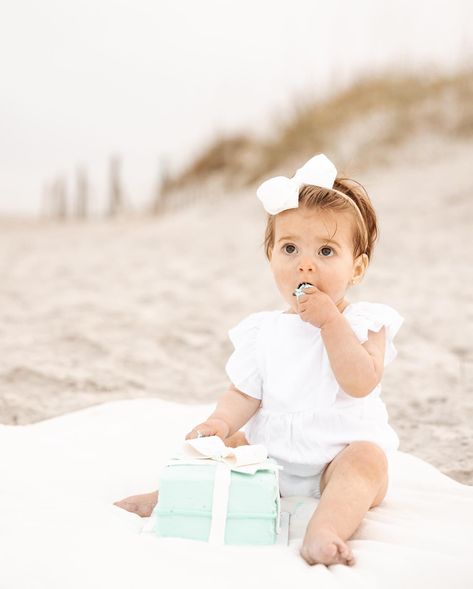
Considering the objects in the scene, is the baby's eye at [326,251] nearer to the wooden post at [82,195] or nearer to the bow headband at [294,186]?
the bow headband at [294,186]

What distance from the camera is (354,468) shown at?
187 centimetres

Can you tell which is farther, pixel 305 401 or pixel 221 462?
pixel 305 401

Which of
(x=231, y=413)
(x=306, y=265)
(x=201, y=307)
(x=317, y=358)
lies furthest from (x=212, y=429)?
(x=201, y=307)

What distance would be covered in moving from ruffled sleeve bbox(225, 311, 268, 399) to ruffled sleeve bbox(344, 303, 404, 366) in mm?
263

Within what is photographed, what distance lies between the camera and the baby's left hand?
1.95m

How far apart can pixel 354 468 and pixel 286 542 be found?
23cm

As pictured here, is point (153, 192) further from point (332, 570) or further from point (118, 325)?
point (332, 570)

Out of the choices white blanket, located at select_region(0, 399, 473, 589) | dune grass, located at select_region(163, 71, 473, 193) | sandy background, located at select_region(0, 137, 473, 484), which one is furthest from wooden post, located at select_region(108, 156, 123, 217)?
white blanket, located at select_region(0, 399, 473, 589)

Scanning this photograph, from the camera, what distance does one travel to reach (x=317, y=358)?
2053 millimetres

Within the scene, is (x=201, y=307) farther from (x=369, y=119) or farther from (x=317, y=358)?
(x=369, y=119)

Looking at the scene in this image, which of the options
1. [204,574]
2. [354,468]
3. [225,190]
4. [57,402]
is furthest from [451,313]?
[225,190]

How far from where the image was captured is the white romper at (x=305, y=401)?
200cm

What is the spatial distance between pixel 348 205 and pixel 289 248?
0.18 m

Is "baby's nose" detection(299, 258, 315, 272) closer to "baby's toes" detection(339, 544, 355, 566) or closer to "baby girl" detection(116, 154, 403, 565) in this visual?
"baby girl" detection(116, 154, 403, 565)
